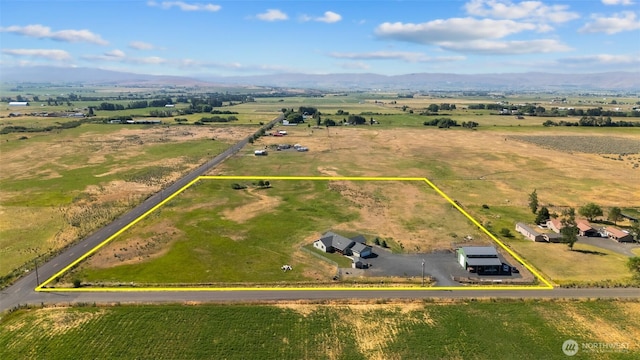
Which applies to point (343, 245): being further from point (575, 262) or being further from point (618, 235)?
point (618, 235)

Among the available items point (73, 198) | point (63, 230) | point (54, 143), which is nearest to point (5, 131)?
point (54, 143)

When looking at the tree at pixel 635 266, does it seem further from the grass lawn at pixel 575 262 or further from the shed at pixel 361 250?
the shed at pixel 361 250

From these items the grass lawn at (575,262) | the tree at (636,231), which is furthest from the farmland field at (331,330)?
the tree at (636,231)

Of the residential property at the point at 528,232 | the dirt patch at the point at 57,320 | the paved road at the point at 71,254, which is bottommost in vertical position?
the dirt patch at the point at 57,320

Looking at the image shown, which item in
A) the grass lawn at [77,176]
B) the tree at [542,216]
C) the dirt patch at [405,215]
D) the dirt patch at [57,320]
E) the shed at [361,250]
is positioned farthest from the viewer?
the tree at [542,216]

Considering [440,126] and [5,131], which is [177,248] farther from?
[440,126]

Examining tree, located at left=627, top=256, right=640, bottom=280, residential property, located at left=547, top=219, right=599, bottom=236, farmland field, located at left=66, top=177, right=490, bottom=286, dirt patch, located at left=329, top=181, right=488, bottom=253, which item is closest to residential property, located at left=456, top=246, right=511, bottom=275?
dirt patch, located at left=329, top=181, right=488, bottom=253
